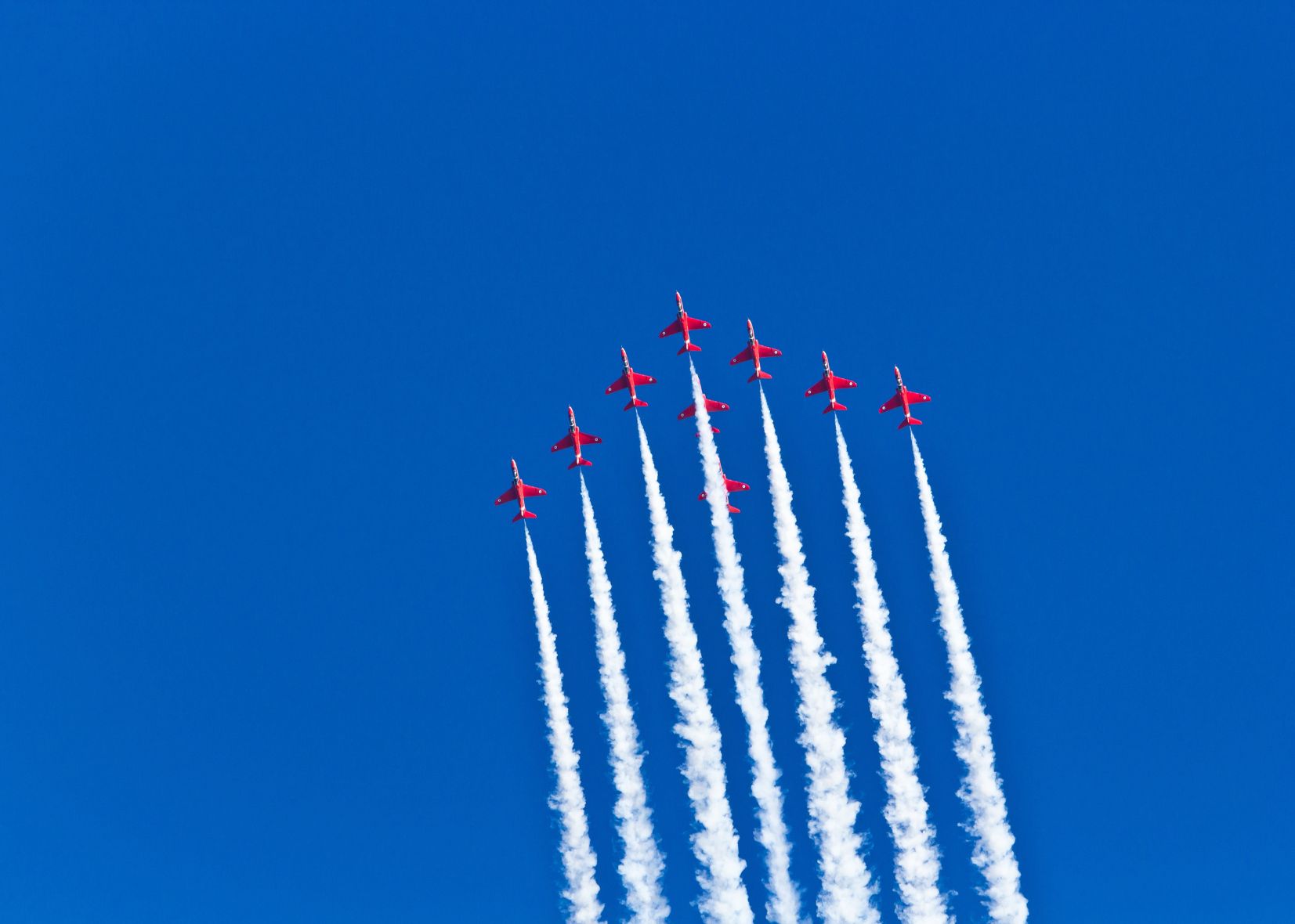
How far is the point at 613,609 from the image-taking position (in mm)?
27531

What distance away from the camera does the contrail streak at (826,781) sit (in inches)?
996

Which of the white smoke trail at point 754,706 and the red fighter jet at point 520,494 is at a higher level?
the red fighter jet at point 520,494

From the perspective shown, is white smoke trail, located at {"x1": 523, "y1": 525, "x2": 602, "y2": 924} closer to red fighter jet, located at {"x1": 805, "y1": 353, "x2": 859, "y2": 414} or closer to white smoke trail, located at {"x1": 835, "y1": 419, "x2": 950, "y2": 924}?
white smoke trail, located at {"x1": 835, "y1": 419, "x2": 950, "y2": 924}

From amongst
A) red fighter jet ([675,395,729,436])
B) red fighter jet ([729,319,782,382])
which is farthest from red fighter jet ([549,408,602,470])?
red fighter jet ([729,319,782,382])

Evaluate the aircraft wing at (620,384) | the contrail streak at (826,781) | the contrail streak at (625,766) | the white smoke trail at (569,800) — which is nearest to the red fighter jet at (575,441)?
the aircraft wing at (620,384)

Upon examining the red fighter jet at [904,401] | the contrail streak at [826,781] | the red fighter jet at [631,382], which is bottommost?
the contrail streak at [826,781]

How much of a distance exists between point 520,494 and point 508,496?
52cm

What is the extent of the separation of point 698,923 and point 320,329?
19.6m

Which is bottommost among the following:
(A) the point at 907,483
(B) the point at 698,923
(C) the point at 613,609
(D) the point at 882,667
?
(B) the point at 698,923

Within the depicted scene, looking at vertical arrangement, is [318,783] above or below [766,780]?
above

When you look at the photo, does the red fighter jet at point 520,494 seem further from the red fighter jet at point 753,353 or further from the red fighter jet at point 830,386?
the red fighter jet at point 830,386

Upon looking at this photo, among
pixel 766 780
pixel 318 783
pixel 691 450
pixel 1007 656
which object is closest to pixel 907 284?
pixel 691 450

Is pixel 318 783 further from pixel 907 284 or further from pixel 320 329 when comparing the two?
pixel 907 284

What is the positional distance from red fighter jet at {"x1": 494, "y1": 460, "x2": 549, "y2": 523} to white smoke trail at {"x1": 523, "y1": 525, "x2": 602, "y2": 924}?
2716mm
